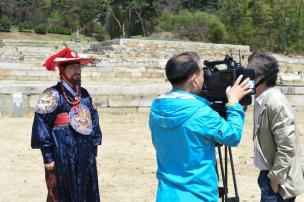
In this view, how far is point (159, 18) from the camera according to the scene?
58.8 m

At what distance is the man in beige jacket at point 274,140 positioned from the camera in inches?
115

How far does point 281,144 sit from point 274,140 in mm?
66

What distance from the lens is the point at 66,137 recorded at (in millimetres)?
3783

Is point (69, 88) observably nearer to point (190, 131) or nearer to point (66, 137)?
point (66, 137)

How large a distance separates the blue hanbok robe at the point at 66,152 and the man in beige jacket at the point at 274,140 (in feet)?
4.65

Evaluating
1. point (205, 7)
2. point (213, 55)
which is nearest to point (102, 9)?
point (205, 7)

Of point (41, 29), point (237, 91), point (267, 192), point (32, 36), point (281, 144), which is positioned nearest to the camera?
point (237, 91)

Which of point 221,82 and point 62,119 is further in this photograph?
point 62,119

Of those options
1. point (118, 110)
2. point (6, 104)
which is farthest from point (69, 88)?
point (118, 110)

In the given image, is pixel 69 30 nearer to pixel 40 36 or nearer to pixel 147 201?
pixel 40 36

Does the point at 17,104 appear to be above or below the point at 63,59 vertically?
below

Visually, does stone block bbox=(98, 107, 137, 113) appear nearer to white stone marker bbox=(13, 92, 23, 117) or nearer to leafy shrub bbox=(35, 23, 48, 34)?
white stone marker bbox=(13, 92, 23, 117)

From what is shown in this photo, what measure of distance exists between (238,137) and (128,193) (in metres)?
3.44

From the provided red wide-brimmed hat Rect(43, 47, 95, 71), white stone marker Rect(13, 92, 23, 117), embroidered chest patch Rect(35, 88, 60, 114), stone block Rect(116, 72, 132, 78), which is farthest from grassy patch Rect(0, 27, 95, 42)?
embroidered chest patch Rect(35, 88, 60, 114)
